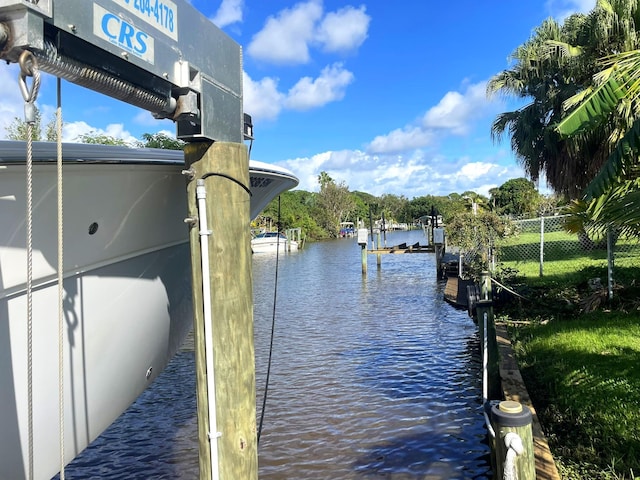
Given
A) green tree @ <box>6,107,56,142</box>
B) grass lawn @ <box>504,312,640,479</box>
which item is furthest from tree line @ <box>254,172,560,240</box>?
grass lawn @ <box>504,312,640,479</box>

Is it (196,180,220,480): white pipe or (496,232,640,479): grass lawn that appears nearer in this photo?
(196,180,220,480): white pipe

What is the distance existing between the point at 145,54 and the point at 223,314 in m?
1.41

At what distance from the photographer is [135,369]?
14.1 feet

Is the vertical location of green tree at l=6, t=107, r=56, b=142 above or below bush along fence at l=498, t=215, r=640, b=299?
above

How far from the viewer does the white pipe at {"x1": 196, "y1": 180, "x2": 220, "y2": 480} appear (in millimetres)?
2861

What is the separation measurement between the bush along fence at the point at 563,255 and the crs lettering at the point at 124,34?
9.09 metres

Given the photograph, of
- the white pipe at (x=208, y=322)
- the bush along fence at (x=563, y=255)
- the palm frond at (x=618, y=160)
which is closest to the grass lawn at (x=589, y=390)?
the palm frond at (x=618, y=160)

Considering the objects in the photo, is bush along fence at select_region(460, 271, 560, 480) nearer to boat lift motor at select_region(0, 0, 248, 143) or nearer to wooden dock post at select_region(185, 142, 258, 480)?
wooden dock post at select_region(185, 142, 258, 480)

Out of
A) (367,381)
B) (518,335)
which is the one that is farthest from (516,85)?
(367,381)

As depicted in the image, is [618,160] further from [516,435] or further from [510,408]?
[516,435]

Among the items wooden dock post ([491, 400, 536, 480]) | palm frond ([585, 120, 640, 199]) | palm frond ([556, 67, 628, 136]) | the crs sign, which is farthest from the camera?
palm frond ([556, 67, 628, 136])

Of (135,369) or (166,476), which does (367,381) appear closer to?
(166,476)

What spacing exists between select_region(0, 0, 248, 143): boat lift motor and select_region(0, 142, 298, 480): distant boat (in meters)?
0.82

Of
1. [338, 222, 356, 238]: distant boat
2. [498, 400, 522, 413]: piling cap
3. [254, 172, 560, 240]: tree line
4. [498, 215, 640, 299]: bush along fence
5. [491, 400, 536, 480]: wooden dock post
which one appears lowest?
[491, 400, 536, 480]: wooden dock post
